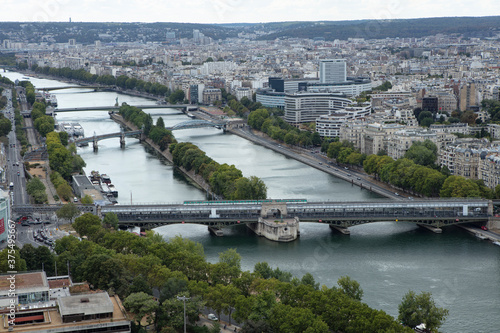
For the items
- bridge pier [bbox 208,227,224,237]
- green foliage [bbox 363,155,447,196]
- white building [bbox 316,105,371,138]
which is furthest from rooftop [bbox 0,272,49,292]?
white building [bbox 316,105,371,138]

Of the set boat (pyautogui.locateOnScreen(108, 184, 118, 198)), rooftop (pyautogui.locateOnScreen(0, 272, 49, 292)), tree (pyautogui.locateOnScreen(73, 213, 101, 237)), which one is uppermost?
rooftop (pyautogui.locateOnScreen(0, 272, 49, 292))

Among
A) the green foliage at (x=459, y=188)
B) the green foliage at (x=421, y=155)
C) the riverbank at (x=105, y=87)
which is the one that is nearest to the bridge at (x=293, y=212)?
the green foliage at (x=459, y=188)

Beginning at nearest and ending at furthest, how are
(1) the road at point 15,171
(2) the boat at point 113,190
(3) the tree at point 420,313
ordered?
1. (3) the tree at point 420,313
2. (1) the road at point 15,171
3. (2) the boat at point 113,190

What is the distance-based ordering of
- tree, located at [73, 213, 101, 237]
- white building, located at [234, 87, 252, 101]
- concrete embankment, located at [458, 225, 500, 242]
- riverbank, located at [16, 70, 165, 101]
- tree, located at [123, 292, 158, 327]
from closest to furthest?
tree, located at [123, 292, 158, 327] → tree, located at [73, 213, 101, 237] → concrete embankment, located at [458, 225, 500, 242] → white building, located at [234, 87, 252, 101] → riverbank, located at [16, 70, 165, 101]

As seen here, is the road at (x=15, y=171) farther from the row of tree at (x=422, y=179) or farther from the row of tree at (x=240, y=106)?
the row of tree at (x=240, y=106)

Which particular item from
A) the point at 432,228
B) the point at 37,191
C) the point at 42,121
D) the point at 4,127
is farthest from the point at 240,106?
the point at 432,228

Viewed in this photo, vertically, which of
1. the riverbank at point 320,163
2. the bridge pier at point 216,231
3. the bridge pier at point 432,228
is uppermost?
the bridge pier at point 216,231

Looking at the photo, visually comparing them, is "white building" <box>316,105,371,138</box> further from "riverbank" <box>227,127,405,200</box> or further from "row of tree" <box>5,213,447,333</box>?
"row of tree" <box>5,213,447,333</box>

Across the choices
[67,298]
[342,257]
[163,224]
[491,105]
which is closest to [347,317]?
[67,298]
